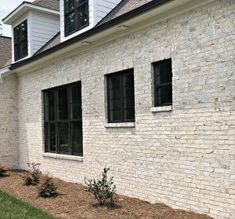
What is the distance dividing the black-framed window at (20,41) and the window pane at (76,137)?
195 inches

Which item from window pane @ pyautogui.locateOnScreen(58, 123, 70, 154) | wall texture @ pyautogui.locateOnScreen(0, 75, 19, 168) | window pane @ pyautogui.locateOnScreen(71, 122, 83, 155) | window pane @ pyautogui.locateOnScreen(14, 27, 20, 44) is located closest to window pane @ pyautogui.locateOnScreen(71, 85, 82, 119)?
window pane @ pyautogui.locateOnScreen(71, 122, 83, 155)

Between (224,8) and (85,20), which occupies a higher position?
(85,20)

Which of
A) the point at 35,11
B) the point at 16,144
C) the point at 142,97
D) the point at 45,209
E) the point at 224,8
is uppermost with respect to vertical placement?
the point at 35,11

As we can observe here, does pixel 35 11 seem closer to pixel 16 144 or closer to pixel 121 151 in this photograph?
pixel 16 144

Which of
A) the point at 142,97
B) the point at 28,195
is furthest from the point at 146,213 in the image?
the point at 28,195

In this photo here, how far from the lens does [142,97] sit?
8.73 m

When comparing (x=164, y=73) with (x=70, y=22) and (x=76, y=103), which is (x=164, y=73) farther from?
(x=70, y=22)

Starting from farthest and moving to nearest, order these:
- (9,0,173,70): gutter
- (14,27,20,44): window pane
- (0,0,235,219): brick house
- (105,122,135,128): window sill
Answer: (14,27,20,44): window pane < (105,122,135,128): window sill < (9,0,173,70): gutter < (0,0,235,219): brick house

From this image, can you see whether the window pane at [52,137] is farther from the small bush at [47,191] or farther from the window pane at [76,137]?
the small bush at [47,191]

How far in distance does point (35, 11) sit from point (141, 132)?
8.57 meters

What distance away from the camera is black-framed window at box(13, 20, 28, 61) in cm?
1550

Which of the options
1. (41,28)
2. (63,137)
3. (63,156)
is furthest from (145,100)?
(41,28)

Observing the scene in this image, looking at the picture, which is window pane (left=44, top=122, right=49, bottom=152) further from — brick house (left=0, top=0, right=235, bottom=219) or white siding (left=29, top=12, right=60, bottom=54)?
white siding (left=29, top=12, right=60, bottom=54)

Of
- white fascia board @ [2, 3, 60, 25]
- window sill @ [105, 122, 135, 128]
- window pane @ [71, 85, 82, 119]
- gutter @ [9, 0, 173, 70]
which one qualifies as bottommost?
window sill @ [105, 122, 135, 128]
